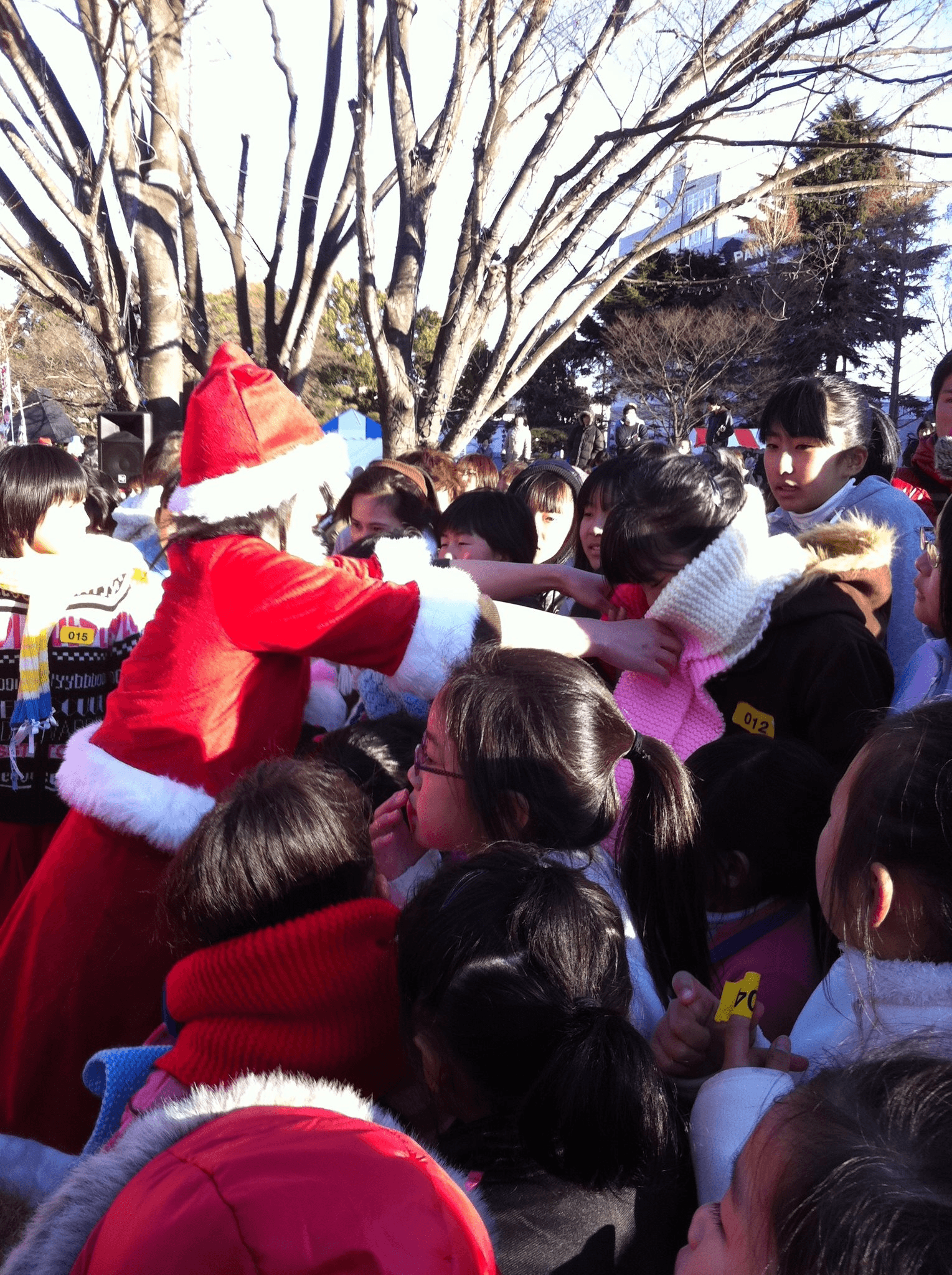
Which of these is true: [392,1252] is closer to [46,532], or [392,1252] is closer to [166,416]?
[46,532]

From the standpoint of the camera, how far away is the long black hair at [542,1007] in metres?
1.03

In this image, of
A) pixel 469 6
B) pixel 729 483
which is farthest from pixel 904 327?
pixel 729 483

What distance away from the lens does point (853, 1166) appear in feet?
2.14

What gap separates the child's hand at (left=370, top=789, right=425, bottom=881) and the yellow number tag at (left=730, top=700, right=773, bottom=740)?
813mm

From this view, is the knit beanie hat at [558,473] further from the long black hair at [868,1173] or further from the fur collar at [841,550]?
the long black hair at [868,1173]

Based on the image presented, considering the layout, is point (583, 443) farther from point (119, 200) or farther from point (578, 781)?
point (578, 781)

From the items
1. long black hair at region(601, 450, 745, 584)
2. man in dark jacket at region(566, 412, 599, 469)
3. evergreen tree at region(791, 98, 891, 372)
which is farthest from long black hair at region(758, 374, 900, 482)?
evergreen tree at region(791, 98, 891, 372)

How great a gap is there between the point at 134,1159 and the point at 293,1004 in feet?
1.29

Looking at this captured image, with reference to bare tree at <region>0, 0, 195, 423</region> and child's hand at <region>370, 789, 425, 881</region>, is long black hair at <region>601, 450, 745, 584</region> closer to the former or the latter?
child's hand at <region>370, 789, 425, 881</region>

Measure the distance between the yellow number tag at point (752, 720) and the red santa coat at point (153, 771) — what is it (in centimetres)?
72

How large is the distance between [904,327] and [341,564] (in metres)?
30.9

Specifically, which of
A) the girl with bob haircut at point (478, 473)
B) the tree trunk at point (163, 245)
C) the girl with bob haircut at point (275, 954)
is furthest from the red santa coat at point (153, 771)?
the tree trunk at point (163, 245)

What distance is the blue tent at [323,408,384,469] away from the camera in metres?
15.1

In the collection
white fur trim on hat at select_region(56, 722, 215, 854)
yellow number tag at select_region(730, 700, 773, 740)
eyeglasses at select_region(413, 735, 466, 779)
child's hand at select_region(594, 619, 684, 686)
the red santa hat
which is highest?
the red santa hat
